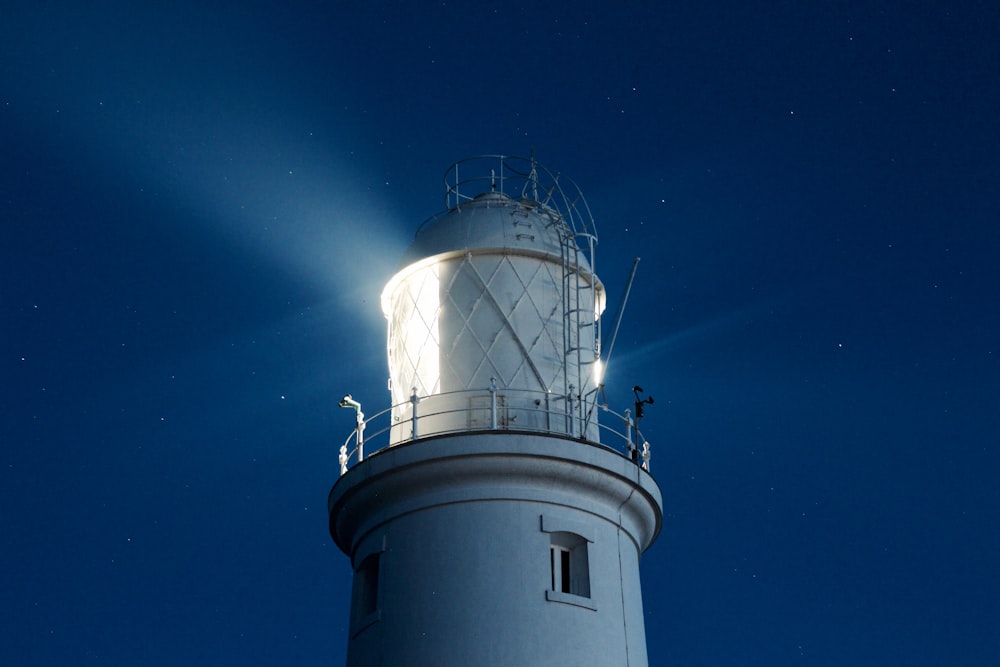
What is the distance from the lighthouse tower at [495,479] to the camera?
49.3 feet

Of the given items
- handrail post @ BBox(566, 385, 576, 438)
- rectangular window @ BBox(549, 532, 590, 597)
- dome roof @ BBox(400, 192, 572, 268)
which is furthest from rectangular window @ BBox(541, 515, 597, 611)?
dome roof @ BBox(400, 192, 572, 268)

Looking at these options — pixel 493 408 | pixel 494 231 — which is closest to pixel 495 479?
pixel 493 408

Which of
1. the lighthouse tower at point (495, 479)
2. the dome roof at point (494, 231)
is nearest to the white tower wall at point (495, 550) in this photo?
the lighthouse tower at point (495, 479)

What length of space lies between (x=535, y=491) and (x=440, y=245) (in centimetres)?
414

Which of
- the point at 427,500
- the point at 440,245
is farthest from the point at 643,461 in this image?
the point at 440,245

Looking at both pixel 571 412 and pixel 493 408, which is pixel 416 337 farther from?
pixel 571 412

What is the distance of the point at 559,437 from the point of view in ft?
52.0

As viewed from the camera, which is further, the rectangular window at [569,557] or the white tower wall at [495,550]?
the rectangular window at [569,557]

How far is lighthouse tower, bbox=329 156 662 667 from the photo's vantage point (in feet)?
49.3

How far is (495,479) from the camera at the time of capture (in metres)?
15.7

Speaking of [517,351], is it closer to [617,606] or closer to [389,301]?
[389,301]

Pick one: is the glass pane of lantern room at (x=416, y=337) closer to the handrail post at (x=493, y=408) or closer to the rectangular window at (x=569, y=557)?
the handrail post at (x=493, y=408)

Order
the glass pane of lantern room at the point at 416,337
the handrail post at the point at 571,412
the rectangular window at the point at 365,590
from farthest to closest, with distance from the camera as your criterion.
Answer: the glass pane of lantern room at the point at 416,337 < the handrail post at the point at 571,412 < the rectangular window at the point at 365,590

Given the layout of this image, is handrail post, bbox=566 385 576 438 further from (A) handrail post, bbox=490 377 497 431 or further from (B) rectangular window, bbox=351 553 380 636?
(B) rectangular window, bbox=351 553 380 636
